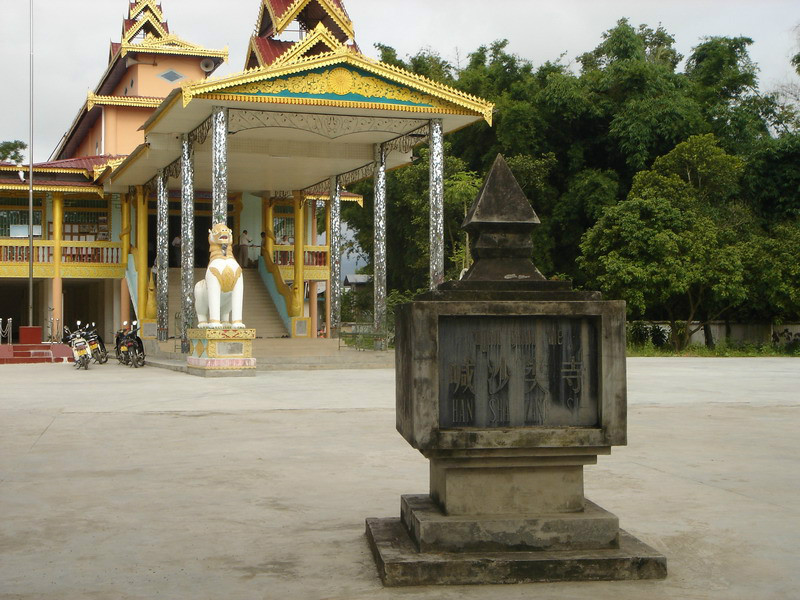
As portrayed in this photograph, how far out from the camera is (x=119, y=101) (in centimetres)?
3020

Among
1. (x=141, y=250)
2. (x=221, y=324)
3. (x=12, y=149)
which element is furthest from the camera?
(x=12, y=149)

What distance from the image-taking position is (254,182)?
90.4 feet

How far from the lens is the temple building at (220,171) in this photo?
63.2ft

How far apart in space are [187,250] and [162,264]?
13.6ft

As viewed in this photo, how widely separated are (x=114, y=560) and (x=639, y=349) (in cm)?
2366

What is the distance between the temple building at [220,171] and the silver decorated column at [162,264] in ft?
0.12

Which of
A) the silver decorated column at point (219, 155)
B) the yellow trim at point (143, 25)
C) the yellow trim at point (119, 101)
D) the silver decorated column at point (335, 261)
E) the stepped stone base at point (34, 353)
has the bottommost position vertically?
the stepped stone base at point (34, 353)

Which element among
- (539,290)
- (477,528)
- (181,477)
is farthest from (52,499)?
(539,290)

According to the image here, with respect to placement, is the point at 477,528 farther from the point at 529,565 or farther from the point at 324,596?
the point at 324,596

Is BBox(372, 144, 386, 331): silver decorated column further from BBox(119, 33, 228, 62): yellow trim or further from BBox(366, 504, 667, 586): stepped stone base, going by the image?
BBox(366, 504, 667, 586): stepped stone base

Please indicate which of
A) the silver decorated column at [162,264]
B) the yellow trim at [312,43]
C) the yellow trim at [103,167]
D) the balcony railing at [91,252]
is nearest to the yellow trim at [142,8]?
the yellow trim at [103,167]

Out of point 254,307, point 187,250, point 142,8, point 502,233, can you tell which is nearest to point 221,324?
point 187,250

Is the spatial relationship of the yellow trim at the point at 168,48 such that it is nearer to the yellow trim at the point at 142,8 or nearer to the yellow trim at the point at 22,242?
the yellow trim at the point at 142,8

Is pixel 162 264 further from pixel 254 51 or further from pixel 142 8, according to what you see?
pixel 142 8
